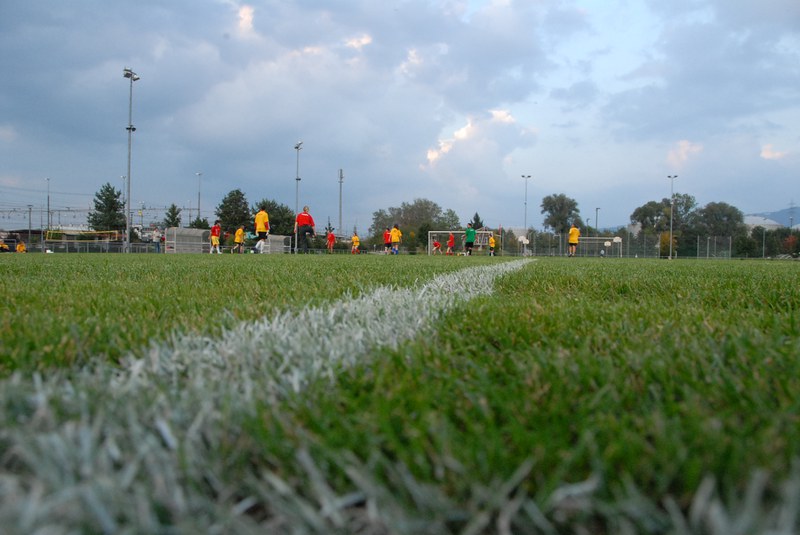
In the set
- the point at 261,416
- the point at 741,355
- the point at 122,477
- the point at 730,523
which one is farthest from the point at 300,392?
the point at 741,355

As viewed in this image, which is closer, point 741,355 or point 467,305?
point 741,355

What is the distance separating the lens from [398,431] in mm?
1002

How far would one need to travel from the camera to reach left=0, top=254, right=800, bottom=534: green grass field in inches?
29.2

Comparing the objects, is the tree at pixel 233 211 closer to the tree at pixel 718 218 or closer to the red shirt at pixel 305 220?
the red shirt at pixel 305 220

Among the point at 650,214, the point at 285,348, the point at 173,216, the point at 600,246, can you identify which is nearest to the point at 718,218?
the point at 650,214

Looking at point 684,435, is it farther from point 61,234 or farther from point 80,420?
point 61,234

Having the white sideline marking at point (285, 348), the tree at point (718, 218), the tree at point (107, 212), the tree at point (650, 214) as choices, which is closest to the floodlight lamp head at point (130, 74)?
the white sideline marking at point (285, 348)

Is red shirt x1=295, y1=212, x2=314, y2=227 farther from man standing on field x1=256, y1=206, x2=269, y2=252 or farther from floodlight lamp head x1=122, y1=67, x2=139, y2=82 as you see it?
floodlight lamp head x1=122, y1=67, x2=139, y2=82

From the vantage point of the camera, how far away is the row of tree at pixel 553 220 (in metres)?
50.2

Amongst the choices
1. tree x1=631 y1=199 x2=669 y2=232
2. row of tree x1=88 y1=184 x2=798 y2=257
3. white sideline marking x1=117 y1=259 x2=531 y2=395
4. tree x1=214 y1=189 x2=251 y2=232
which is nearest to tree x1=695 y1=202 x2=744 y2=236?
row of tree x1=88 y1=184 x2=798 y2=257

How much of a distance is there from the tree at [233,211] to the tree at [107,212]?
46.5ft

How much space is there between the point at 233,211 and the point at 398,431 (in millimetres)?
78997

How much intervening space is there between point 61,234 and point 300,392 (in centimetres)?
7314

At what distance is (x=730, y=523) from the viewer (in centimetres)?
71
